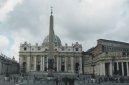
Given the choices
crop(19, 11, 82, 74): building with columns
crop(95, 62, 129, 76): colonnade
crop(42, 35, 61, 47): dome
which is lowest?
crop(95, 62, 129, 76): colonnade

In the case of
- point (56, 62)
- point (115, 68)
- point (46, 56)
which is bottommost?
point (115, 68)

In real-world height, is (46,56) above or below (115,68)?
above

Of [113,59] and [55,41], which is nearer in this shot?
[113,59]

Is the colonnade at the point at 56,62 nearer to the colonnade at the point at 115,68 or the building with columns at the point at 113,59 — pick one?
the building with columns at the point at 113,59

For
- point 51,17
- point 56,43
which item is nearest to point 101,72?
point 56,43

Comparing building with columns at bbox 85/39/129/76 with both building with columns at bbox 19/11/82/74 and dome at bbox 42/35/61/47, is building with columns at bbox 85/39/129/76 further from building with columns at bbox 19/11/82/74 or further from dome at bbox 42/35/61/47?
dome at bbox 42/35/61/47

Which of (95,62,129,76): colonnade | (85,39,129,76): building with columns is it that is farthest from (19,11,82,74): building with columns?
(95,62,129,76): colonnade

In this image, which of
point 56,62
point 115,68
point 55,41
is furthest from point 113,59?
point 55,41

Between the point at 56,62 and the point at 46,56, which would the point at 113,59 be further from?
the point at 46,56

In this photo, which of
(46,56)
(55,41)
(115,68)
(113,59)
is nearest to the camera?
(113,59)

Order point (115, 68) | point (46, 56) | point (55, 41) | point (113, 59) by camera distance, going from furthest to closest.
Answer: point (55, 41), point (46, 56), point (115, 68), point (113, 59)

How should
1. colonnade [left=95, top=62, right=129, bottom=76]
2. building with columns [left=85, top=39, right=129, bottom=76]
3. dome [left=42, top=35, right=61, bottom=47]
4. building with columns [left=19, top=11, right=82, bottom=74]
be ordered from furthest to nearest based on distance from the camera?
dome [left=42, top=35, right=61, bottom=47] < building with columns [left=19, top=11, right=82, bottom=74] < building with columns [left=85, top=39, right=129, bottom=76] < colonnade [left=95, top=62, right=129, bottom=76]

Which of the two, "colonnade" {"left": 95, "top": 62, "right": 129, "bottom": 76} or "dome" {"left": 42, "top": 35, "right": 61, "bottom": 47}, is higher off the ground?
"dome" {"left": 42, "top": 35, "right": 61, "bottom": 47}

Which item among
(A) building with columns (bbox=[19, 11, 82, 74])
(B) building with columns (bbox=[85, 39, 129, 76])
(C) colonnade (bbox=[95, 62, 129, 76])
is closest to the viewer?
(C) colonnade (bbox=[95, 62, 129, 76])
